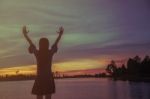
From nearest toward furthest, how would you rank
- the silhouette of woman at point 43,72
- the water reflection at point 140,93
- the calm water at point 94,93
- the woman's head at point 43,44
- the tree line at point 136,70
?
the woman's head at point 43,44
the silhouette of woman at point 43,72
the water reflection at point 140,93
the calm water at point 94,93
the tree line at point 136,70

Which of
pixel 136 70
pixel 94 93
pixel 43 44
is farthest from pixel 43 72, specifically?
pixel 136 70

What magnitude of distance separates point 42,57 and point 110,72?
16976 centimetres

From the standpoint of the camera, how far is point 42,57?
7328mm

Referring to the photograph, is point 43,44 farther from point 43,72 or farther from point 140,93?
point 140,93

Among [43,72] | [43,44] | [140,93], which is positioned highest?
[43,44]

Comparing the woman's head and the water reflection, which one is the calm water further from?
the woman's head

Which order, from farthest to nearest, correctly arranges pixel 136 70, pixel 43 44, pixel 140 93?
pixel 136 70, pixel 140 93, pixel 43 44

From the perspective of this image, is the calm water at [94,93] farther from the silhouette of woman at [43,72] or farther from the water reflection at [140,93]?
the silhouette of woman at [43,72]

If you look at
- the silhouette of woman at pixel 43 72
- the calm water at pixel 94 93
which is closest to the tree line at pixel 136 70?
the calm water at pixel 94 93

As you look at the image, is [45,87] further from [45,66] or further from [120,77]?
[120,77]

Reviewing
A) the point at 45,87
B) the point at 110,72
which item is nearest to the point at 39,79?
the point at 45,87

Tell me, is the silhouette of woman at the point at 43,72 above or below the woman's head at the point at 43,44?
below

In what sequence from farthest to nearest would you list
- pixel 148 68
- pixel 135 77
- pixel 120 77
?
1. pixel 120 77
2. pixel 135 77
3. pixel 148 68

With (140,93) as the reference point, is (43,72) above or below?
above
